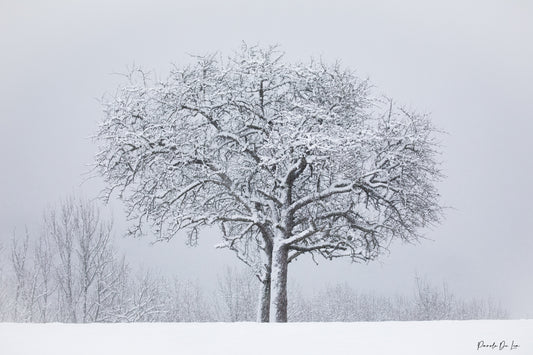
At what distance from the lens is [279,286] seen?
1852 centimetres

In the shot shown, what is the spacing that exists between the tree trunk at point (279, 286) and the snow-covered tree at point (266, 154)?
33mm

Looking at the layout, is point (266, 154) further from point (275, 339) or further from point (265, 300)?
point (275, 339)

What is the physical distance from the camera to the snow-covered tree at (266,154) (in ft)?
61.5

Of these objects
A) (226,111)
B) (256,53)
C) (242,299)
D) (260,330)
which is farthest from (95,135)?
(242,299)

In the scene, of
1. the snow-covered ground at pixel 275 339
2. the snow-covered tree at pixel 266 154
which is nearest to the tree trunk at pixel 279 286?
the snow-covered tree at pixel 266 154

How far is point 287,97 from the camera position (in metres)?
20.8

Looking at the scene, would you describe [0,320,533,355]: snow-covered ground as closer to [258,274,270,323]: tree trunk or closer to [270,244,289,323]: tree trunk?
[270,244,289,323]: tree trunk


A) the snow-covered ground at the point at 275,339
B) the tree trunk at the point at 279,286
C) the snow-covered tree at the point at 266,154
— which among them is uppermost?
the snow-covered tree at the point at 266,154

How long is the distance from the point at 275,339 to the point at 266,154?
40.1ft

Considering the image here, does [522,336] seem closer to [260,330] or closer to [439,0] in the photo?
[260,330]

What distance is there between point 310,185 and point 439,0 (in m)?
12.3

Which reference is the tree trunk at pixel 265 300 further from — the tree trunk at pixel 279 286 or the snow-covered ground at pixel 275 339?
the snow-covered ground at pixel 275 339

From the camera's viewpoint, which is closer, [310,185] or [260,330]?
[260,330]

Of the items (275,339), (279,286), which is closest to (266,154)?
(279,286)
